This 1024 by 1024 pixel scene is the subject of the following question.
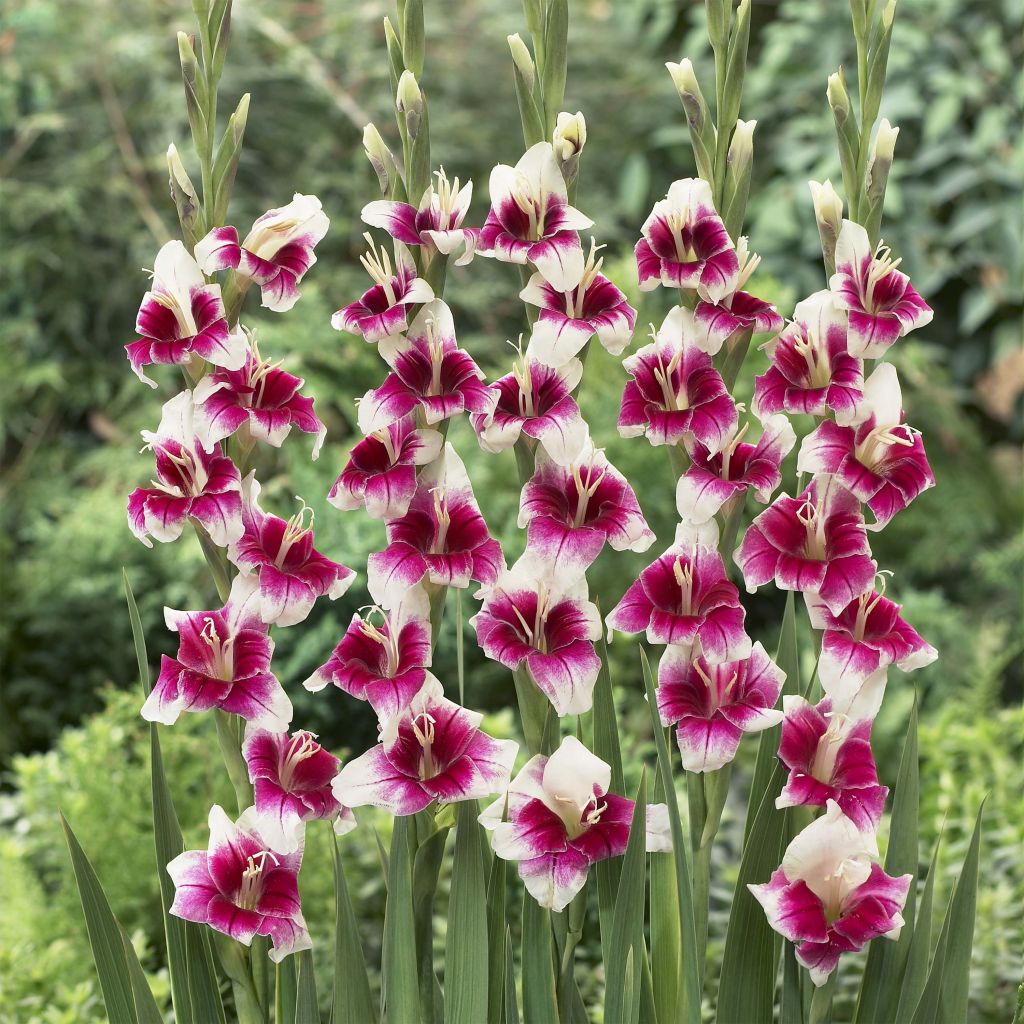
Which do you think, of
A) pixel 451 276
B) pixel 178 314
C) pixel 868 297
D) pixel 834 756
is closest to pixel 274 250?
pixel 178 314

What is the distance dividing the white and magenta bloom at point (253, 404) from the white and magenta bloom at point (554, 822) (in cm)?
27

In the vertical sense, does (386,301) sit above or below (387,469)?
above

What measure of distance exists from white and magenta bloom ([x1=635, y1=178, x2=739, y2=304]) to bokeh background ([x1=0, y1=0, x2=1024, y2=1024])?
1.30m

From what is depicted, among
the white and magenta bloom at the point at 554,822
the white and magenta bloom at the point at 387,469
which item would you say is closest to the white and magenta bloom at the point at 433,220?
the white and magenta bloom at the point at 387,469

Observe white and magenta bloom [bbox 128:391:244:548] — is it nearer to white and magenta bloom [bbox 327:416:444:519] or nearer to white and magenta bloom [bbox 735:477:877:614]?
white and magenta bloom [bbox 327:416:444:519]

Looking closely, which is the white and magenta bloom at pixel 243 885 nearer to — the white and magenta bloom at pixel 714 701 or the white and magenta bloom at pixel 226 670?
A: the white and magenta bloom at pixel 226 670

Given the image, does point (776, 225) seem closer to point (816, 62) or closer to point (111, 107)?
point (816, 62)

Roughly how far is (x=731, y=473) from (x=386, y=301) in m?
0.26

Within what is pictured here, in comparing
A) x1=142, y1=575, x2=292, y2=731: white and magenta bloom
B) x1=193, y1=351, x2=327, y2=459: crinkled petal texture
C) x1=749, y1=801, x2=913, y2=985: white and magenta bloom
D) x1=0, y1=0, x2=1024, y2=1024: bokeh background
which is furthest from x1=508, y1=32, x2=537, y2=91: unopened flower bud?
x1=0, y1=0, x2=1024, y2=1024: bokeh background

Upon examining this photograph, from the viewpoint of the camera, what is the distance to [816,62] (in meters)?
3.60

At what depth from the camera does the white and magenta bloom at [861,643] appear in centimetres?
88

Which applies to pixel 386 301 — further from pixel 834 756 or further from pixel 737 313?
pixel 834 756

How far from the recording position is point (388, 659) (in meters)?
0.87

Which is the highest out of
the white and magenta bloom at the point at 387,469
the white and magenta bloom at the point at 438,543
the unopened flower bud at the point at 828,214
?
the unopened flower bud at the point at 828,214
